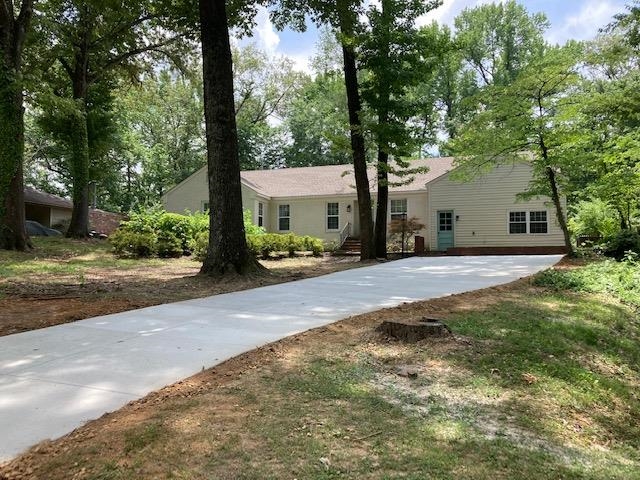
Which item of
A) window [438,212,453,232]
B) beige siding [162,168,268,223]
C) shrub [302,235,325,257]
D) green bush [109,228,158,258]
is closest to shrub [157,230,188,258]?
green bush [109,228,158,258]

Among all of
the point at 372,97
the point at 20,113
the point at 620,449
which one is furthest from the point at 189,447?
the point at 20,113

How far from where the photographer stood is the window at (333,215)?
2552cm

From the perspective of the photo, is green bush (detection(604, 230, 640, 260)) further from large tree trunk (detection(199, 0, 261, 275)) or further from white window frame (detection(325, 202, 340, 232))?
white window frame (detection(325, 202, 340, 232))

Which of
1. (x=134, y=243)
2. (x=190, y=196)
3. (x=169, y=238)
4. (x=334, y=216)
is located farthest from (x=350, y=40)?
(x=190, y=196)

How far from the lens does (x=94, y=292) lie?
8.52m

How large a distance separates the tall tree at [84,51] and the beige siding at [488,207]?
544 inches

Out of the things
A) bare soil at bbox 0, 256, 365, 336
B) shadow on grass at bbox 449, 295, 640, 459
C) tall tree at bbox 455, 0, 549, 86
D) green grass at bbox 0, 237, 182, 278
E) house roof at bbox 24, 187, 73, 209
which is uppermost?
tall tree at bbox 455, 0, 549, 86

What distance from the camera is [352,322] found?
604 centimetres

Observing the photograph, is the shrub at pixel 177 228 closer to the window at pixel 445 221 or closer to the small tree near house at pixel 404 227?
the small tree near house at pixel 404 227

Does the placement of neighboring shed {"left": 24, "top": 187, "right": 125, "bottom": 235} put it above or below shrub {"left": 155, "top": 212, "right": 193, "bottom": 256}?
above

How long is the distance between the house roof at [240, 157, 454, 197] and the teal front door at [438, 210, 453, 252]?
1842mm

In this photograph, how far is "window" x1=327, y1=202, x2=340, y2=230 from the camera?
83.7 ft

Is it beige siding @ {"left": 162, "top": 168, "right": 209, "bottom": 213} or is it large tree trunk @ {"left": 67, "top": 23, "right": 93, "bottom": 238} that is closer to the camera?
large tree trunk @ {"left": 67, "top": 23, "right": 93, "bottom": 238}

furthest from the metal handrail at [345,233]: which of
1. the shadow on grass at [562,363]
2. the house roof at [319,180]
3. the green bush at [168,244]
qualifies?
the shadow on grass at [562,363]
